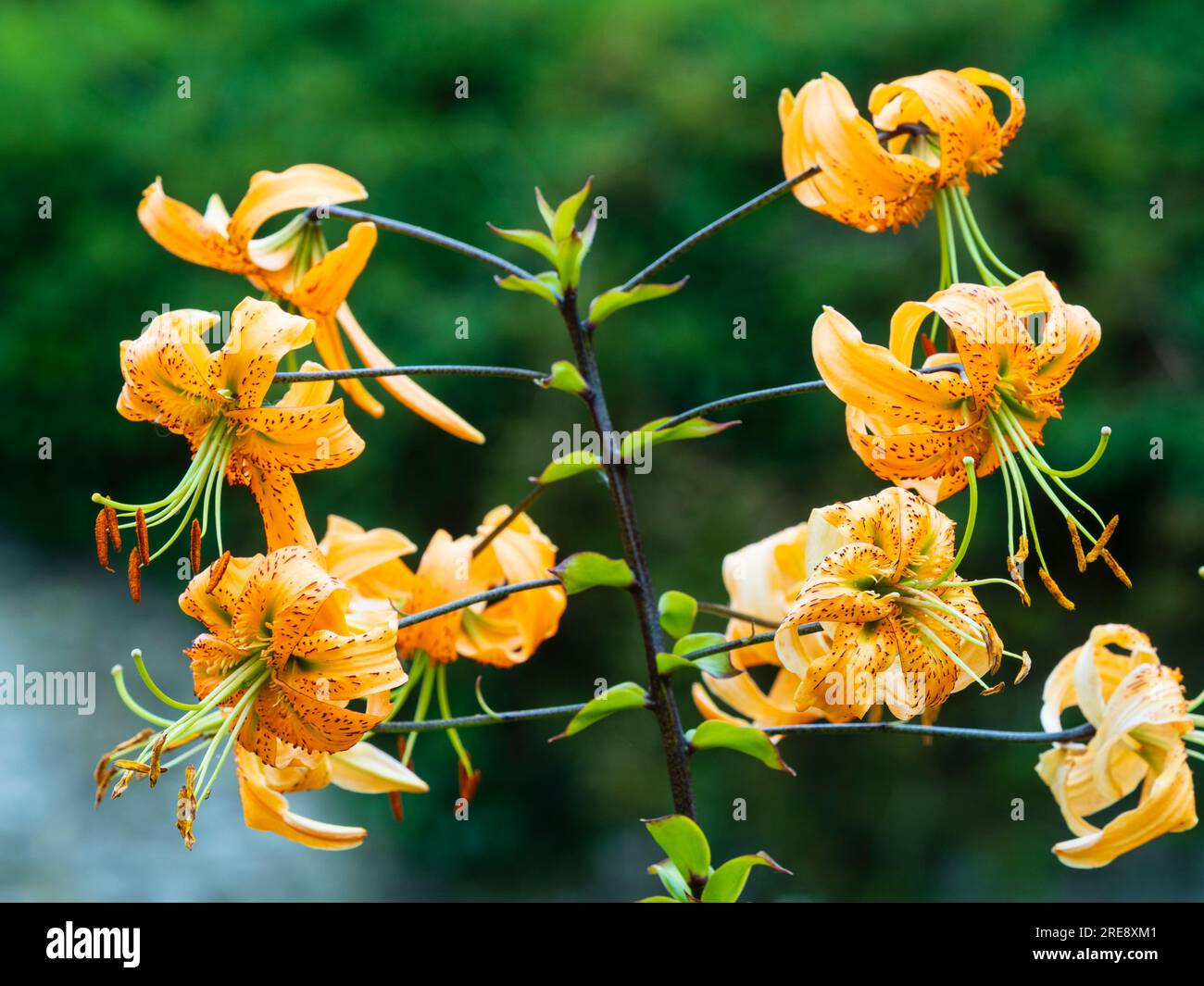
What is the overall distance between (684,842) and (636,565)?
0.21 metres

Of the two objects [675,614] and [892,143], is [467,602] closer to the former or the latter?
[675,614]

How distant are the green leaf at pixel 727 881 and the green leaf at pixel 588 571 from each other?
228 mm

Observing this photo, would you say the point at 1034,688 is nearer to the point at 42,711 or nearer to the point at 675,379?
the point at 675,379

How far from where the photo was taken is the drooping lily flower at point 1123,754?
1006 millimetres

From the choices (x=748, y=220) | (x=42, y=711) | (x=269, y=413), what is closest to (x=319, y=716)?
(x=269, y=413)

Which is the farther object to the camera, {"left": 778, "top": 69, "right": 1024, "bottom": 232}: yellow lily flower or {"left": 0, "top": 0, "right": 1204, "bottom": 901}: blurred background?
{"left": 0, "top": 0, "right": 1204, "bottom": 901}: blurred background

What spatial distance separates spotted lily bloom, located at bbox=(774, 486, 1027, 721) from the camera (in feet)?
2.85

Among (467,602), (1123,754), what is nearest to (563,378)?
(467,602)

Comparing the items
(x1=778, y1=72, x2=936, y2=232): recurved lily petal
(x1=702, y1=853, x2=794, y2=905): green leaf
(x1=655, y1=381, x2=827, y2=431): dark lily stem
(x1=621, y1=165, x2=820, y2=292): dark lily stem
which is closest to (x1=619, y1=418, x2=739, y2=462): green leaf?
(x1=655, y1=381, x2=827, y2=431): dark lily stem

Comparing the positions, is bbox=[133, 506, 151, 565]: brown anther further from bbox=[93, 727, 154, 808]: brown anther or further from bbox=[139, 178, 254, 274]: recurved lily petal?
bbox=[139, 178, 254, 274]: recurved lily petal

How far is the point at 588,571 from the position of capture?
37.3 inches

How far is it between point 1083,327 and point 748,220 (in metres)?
2.78

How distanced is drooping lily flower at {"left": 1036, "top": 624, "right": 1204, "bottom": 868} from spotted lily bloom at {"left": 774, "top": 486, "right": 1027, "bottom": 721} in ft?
0.66
